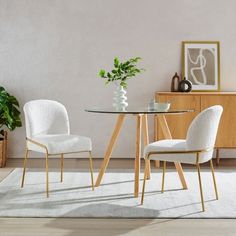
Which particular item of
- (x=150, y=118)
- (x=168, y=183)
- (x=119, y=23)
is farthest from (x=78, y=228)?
(x=119, y=23)

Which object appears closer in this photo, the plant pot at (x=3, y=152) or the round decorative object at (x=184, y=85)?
the plant pot at (x=3, y=152)

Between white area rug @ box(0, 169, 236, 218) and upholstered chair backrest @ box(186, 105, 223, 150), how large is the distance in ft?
1.62

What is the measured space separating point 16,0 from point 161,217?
3497 mm

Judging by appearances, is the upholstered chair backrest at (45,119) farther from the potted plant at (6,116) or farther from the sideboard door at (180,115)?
the sideboard door at (180,115)

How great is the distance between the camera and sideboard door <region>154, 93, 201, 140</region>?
5.27m

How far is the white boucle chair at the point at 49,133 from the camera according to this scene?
3.90 m

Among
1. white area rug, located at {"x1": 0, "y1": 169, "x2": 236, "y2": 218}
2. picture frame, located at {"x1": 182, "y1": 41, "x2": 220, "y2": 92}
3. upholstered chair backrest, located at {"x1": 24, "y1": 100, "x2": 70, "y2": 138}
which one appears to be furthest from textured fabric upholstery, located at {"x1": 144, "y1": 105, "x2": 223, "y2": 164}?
picture frame, located at {"x1": 182, "y1": 41, "x2": 220, "y2": 92}

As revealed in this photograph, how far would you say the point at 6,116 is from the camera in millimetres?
5234

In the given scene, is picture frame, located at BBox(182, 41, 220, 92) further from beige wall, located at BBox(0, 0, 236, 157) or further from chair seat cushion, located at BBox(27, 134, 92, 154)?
chair seat cushion, located at BBox(27, 134, 92, 154)

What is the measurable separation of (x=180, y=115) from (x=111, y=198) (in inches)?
70.6

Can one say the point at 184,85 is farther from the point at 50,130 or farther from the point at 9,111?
the point at 9,111

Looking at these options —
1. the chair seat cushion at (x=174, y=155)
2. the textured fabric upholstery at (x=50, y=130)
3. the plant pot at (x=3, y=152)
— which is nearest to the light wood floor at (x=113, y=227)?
the chair seat cushion at (x=174, y=155)

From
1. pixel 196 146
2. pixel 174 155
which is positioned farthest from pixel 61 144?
A: pixel 196 146

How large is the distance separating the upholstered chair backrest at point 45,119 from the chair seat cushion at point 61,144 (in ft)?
0.41
